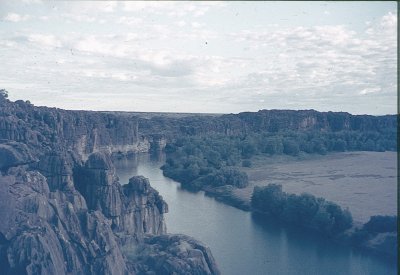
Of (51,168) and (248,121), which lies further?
(248,121)

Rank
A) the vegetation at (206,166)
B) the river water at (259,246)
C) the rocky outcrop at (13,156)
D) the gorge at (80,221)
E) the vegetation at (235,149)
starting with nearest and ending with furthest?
1. the gorge at (80,221)
2. the rocky outcrop at (13,156)
3. the river water at (259,246)
4. the vegetation at (206,166)
5. the vegetation at (235,149)

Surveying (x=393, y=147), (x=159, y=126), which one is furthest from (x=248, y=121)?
(x=393, y=147)

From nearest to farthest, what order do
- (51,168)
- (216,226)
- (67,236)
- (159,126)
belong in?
(67,236)
(51,168)
(216,226)
(159,126)

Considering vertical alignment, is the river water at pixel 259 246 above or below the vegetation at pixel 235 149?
below

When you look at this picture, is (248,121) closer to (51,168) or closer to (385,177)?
(385,177)

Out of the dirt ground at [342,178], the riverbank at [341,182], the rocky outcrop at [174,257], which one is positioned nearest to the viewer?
the rocky outcrop at [174,257]

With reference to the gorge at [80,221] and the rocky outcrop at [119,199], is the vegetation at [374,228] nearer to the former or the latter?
the gorge at [80,221]

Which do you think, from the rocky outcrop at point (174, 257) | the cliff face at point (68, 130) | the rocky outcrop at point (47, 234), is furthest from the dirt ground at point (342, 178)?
the rocky outcrop at point (47, 234)

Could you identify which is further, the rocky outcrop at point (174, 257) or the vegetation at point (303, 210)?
the vegetation at point (303, 210)
